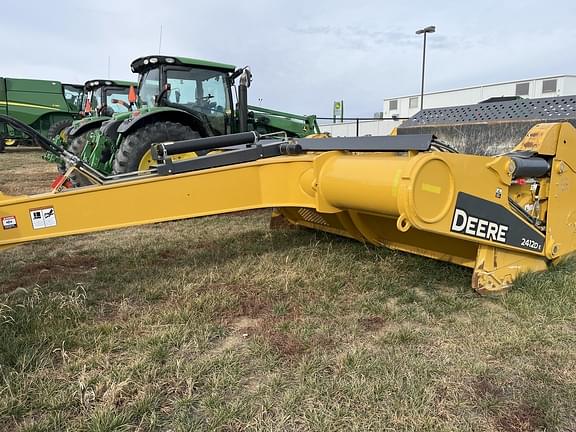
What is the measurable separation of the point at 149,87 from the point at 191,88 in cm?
71

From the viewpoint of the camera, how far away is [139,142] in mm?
6348

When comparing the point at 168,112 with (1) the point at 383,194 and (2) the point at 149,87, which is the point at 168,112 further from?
(1) the point at 383,194

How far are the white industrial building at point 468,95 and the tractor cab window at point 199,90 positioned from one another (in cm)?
1683

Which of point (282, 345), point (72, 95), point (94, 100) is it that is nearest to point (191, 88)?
point (282, 345)

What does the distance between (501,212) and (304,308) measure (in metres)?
1.36

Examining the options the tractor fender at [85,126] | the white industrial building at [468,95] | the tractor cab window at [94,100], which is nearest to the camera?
the tractor fender at [85,126]

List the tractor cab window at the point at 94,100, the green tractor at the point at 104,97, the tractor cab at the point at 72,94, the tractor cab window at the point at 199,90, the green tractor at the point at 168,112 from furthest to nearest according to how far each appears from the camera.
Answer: the tractor cab at the point at 72,94
the tractor cab window at the point at 94,100
the green tractor at the point at 104,97
the tractor cab window at the point at 199,90
the green tractor at the point at 168,112

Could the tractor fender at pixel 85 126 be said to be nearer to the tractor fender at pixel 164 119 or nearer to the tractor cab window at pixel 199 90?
the tractor cab window at pixel 199 90

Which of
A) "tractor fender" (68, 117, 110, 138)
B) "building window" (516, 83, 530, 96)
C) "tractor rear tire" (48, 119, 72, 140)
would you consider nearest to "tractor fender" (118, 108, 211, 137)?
"tractor fender" (68, 117, 110, 138)

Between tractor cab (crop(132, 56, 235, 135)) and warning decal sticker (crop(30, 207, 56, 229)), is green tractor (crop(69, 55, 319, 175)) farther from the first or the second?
warning decal sticker (crop(30, 207, 56, 229))

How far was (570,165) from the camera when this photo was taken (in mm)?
3396

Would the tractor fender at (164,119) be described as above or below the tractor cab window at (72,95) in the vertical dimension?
below

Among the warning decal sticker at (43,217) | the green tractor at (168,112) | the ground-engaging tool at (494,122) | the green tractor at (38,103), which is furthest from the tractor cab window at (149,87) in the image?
the green tractor at (38,103)

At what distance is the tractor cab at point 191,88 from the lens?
7305 mm
